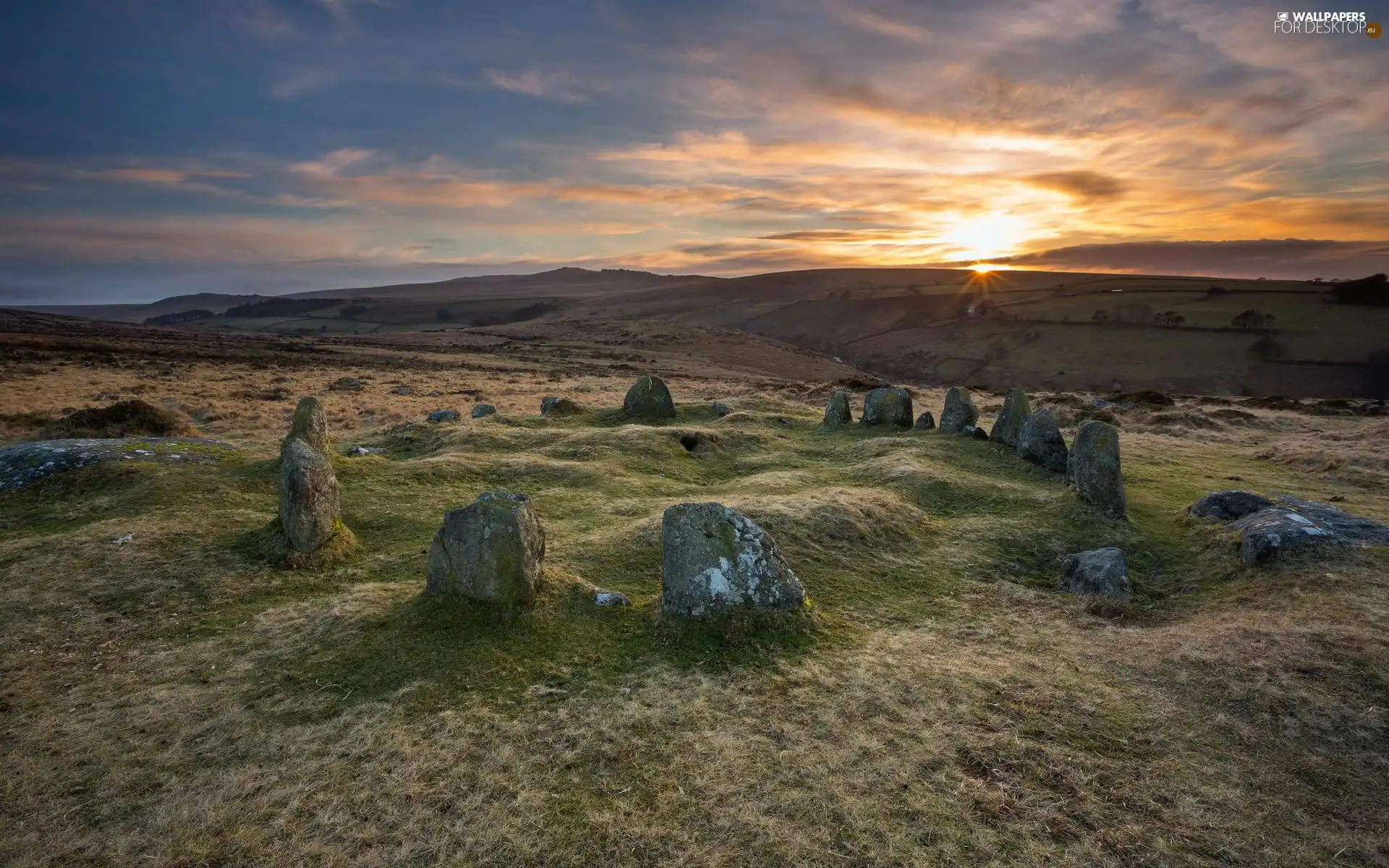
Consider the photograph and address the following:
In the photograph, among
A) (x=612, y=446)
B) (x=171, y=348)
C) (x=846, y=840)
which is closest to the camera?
(x=846, y=840)

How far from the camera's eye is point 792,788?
22.2 ft

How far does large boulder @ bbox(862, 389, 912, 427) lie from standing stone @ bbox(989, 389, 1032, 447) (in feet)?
13.1

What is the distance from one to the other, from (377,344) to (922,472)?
292 feet

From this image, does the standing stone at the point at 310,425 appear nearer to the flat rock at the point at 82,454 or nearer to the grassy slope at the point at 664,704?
the grassy slope at the point at 664,704

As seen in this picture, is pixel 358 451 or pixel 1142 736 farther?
pixel 358 451

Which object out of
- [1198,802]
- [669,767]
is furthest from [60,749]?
[1198,802]

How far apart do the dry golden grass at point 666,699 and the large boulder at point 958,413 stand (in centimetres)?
850

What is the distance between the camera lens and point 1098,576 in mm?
12164

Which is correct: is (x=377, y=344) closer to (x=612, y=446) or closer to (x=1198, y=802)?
(x=612, y=446)

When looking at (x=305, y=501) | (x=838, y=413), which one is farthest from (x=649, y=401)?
(x=305, y=501)

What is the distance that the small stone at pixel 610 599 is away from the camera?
10.7 m

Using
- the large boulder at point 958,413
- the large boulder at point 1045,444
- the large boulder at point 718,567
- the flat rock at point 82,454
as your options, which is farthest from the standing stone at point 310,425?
the large boulder at point 958,413

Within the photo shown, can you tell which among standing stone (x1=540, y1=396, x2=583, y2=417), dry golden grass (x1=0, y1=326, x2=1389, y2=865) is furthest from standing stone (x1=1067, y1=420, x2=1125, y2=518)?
standing stone (x1=540, y1=396, x2=583, y2=417)

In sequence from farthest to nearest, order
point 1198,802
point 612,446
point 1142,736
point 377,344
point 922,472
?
point 377,344
point 612,446
point 922,472
point 1142,736
point 1198,802
